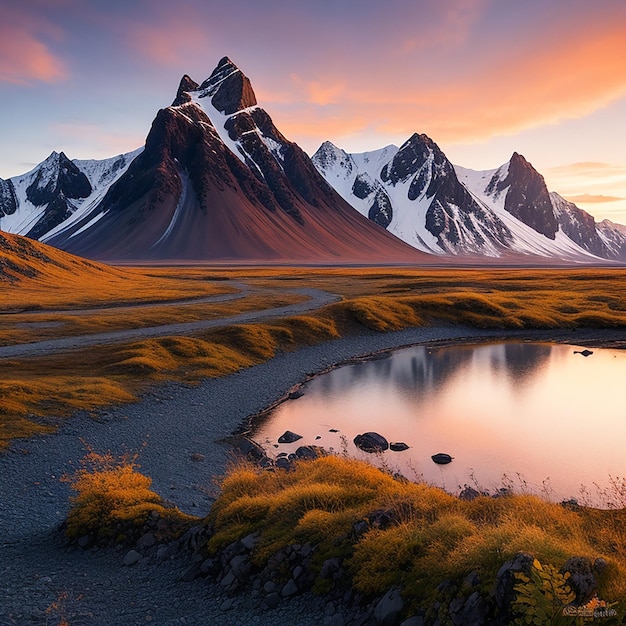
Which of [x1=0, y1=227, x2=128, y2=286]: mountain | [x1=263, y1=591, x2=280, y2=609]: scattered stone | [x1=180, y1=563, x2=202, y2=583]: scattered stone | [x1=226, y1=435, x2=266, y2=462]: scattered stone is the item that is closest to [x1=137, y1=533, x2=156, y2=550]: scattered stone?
[x1=180, y1=563, x2=202, y2=583]: scattered stone

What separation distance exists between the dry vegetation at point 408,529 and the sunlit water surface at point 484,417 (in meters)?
10.5

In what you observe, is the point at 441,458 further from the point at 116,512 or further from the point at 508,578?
the point at 508,578

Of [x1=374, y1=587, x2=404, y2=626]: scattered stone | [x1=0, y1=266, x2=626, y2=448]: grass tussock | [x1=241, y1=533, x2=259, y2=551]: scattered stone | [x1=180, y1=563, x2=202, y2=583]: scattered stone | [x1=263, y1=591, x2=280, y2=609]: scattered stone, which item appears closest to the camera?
[x1=374, y1=587, x2=404, y2=626]: scattered stone

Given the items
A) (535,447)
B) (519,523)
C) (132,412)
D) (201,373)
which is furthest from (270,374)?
(519,523)

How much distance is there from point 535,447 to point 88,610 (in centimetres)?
2818

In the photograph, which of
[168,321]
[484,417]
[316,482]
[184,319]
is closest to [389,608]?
[316,482]

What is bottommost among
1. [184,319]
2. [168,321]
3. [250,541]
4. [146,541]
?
[146,541]

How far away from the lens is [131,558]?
54.0 ft

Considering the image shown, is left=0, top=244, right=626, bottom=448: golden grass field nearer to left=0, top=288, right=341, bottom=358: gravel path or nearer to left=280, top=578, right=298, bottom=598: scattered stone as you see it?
left=0, top=288, right=341, bottom=358: gravel path

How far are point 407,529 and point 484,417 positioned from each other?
29695mm

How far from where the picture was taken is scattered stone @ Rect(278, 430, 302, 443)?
34.0 metres

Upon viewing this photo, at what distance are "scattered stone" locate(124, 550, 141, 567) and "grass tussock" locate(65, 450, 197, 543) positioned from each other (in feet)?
3.31

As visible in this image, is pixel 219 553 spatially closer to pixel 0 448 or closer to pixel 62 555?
pixel 62 555

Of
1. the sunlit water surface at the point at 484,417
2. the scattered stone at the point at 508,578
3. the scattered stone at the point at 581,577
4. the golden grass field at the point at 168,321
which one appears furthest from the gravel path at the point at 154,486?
the scattered stone at the point at 581,577
